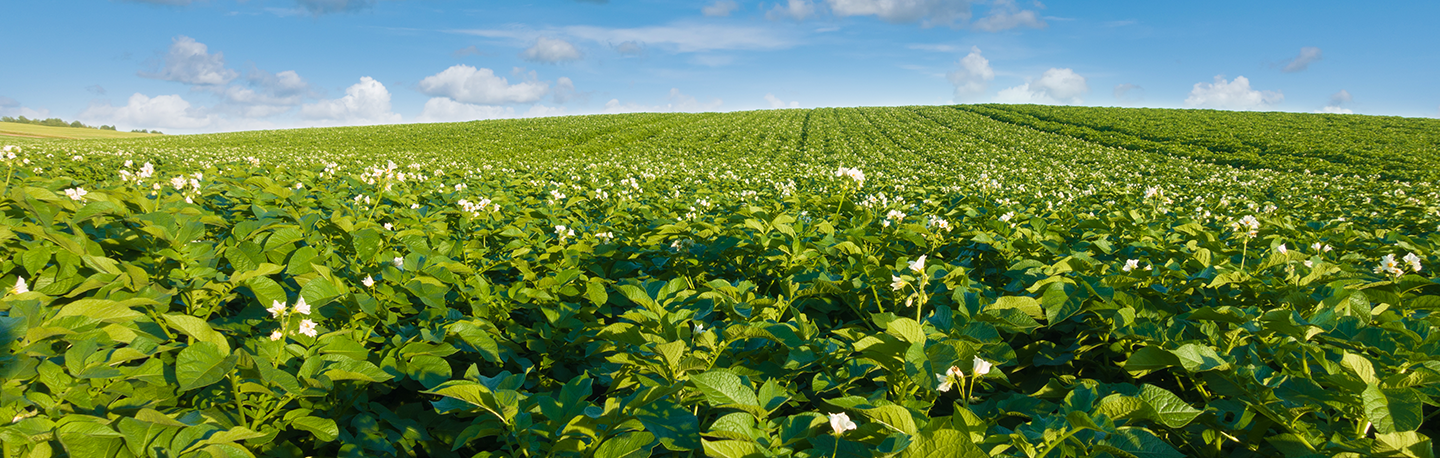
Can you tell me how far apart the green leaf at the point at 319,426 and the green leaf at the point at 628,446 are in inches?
33.0

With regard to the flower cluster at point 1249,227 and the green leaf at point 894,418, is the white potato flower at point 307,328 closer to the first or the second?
the green leaf at point 894,418

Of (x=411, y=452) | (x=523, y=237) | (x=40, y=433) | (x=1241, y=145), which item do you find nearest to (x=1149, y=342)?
(x=411, y=452)

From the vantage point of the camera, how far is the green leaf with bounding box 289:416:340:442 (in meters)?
1.54

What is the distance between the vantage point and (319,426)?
1.55 meters

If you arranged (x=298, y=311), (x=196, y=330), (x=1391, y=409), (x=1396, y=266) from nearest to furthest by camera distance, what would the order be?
(x=1391, y=409) → (x=196, y=330) → (x=298, y=311) → (x=1396, y=266)

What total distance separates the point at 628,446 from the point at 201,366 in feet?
3.66

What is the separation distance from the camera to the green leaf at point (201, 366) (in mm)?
1373

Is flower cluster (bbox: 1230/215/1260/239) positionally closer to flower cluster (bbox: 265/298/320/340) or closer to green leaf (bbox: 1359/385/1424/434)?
green leaf (bbox: 1359/385/1424/434)

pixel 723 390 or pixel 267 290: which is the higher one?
pixel 267 290

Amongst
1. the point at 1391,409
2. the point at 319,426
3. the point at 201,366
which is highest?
the point at 201,366

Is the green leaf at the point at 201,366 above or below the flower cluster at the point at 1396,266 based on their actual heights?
above

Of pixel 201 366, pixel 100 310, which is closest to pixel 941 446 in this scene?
pixel 201 366

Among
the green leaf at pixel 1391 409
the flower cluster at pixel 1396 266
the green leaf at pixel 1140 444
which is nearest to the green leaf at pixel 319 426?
the green leaf at pixel 1140 444

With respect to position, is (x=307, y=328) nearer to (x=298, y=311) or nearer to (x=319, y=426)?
(x=298, y=311)
